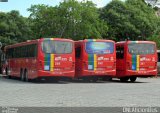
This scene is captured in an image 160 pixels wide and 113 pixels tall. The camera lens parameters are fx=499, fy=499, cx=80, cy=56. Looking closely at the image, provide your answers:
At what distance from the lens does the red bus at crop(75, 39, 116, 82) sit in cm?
3083

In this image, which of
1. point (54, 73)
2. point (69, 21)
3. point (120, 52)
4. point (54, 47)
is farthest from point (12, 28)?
point (54, 73)

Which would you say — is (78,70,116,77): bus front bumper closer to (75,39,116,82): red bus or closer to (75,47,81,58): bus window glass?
(75,39,116,82): red bus

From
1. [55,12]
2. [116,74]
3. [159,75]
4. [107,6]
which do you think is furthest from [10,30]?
[116,74]

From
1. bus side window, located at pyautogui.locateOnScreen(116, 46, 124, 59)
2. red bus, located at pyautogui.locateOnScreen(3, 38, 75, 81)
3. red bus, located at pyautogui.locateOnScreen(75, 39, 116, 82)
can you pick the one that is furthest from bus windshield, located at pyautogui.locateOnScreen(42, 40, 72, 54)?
bus side window, located at pyautogui.locateOnScreen(116, 46, 124, 59)

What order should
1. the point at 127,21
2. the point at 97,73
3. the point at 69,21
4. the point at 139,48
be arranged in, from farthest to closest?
the point at 127,21, the point at 69,21, the point at 139,48, the point at 97,73

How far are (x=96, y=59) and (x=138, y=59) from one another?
2835 mm

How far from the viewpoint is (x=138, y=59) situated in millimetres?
31750

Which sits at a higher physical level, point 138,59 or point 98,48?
point 98,48

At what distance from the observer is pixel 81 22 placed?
5444 cm

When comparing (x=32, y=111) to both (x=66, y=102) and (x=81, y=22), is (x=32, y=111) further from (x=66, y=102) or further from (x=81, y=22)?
(x=81, y=22)

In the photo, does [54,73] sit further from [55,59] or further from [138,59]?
[138,59]

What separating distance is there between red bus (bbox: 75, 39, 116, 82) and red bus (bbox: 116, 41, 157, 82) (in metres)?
1.03

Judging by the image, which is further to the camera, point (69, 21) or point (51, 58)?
point (69, 21)

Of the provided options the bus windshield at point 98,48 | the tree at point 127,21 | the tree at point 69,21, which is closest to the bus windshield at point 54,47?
the bus windshield at point 98,48
